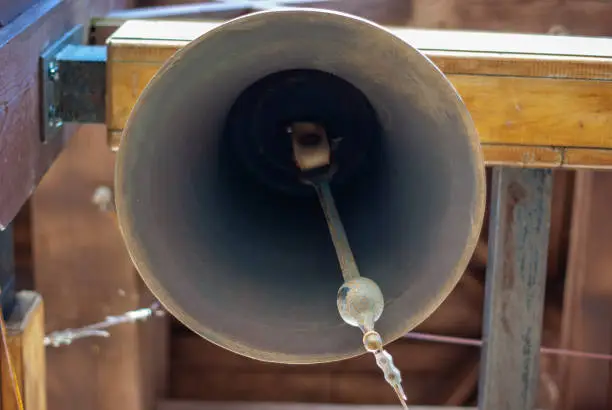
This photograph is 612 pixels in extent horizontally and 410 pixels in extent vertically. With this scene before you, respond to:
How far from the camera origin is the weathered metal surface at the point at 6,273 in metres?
1.36

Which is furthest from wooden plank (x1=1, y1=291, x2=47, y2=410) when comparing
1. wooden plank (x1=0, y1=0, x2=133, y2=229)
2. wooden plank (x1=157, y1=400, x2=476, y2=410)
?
wooden plank (x1=157, y1=400, x2=476, y2=410)

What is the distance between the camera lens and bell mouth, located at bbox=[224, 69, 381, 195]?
3.65 ft

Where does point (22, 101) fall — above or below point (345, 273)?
above

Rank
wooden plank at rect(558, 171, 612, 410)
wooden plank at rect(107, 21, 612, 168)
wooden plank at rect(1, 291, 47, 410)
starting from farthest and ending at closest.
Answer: wooden plank at rect(558, 171, 612, 410)
wooden plank at rect(1, 291, 47, 410)
wooden plank at rect(107, 21, 612, 168)

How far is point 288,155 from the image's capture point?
46.2 inches

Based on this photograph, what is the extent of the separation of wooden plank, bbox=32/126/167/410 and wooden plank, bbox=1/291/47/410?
0.34 metres

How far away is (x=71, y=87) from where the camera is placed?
4.06 ft

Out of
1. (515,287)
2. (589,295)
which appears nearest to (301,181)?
(515,287)

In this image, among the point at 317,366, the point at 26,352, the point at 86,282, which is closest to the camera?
the point at 26,352

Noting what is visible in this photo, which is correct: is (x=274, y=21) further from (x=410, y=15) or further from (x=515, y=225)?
(x=410, y=15)

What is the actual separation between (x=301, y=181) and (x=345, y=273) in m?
0.36

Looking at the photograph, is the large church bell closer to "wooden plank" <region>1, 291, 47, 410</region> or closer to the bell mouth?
the bell mouth

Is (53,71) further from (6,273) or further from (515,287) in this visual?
(515,287)

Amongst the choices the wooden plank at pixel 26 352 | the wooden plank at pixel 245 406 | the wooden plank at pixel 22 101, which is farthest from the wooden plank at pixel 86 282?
the wooden plank at pixel 22 101
